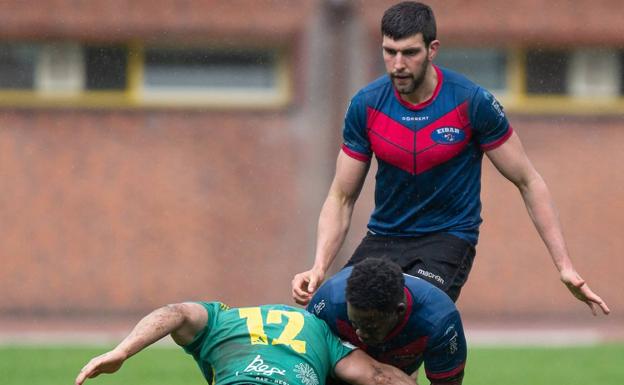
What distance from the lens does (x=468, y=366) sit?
1214 cm

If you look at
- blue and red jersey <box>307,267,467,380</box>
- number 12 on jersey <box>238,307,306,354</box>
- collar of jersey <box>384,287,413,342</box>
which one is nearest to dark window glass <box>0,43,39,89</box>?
Answer: blue and red jersey <box>307,267,467,380</box>

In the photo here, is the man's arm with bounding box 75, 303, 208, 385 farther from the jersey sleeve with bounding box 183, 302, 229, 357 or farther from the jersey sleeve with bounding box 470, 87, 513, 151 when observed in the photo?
the jersey sleeve with bounding box 470, 87, 513, 151

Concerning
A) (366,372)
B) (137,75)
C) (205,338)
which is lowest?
(137,75)

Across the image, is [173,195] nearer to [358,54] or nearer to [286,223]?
[286,223]

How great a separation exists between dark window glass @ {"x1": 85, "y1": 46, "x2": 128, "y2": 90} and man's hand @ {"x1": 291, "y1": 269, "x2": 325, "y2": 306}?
428 inches

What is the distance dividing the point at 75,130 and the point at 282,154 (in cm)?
277

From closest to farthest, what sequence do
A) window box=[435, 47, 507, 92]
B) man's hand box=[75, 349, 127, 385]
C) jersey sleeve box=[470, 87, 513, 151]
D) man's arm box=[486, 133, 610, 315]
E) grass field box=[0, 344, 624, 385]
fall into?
man's hand box=[75, 349, 127, 385] < jersey sleeve box=[470, 87, 513, 151] < man's arm box=[486, 133, 610, 315] < grass field box=[0, 344, 624, 385] < window box=[435, 47, 507, 92]

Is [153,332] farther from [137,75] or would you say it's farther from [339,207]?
[137,75]

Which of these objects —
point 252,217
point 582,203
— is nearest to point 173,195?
point 252,217

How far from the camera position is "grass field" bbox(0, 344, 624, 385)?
1117cm

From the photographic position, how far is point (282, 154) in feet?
56.6

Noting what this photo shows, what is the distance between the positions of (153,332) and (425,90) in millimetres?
2063

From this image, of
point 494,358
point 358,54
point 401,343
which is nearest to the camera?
point 401,343

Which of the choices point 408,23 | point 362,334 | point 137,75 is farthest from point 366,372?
point 137,75
